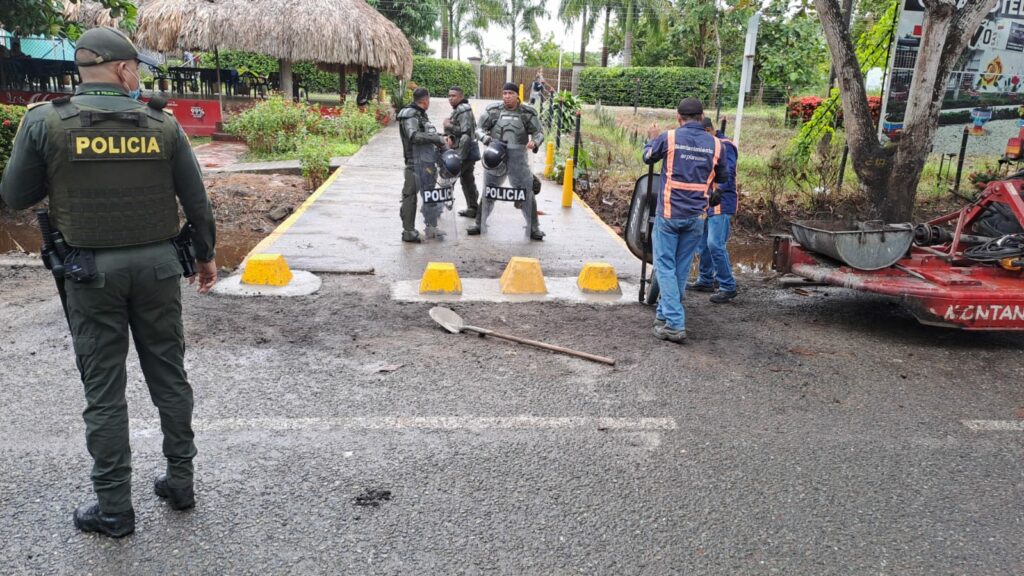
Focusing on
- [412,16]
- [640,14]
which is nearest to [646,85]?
[640,14]

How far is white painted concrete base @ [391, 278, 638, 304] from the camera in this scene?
695 centimetres

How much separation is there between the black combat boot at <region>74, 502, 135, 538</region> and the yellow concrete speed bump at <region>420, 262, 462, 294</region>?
404 cm

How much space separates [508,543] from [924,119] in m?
8.28

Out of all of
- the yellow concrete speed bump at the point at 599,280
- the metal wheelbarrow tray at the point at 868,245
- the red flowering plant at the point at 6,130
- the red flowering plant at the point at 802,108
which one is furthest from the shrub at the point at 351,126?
the metal wheelbarrow tray at the point at 868,245

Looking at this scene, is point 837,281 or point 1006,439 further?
point 837,281

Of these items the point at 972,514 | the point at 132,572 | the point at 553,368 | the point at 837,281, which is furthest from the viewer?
the point at 837,281

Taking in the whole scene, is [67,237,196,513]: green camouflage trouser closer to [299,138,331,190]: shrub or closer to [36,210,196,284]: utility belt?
[36,210,196,284]: utility belt

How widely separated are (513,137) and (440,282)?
2720 mm

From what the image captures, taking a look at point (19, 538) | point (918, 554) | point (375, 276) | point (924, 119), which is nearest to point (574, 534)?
point (918, 554)

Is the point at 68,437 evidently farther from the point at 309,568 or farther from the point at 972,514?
the point at 972,514

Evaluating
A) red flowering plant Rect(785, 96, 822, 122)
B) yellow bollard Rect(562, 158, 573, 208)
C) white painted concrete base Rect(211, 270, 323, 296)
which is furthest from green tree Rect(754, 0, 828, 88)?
white painted concrete base Rect(211, 270, 323, 296)

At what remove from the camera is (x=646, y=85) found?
35844 millimetres

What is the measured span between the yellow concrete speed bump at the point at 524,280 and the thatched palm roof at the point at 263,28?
51.2 ft

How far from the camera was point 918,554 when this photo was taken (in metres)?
3.27
